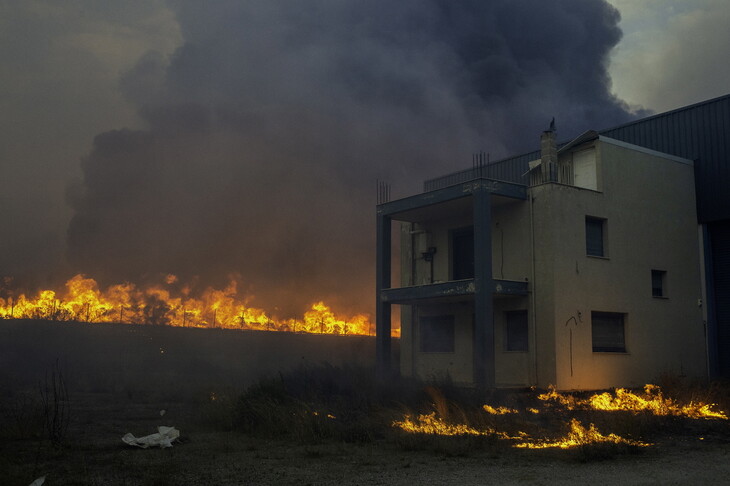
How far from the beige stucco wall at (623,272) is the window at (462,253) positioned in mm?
3806

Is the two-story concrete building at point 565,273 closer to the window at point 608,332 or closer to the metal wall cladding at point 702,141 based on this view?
the window at point 608,332

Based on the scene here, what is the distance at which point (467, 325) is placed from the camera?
25.3m

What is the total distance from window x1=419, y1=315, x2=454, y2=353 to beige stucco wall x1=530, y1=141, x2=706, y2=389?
5.20 metres

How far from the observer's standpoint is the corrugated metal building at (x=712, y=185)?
24.5 m

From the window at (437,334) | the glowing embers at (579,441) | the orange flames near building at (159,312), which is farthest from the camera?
the orange flames near building at (159,312)

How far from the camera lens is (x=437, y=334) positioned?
26781 millimetres

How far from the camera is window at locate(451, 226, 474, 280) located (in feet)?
84.2

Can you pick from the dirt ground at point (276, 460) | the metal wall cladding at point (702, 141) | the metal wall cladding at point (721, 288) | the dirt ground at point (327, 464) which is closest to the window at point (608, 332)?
the metal wall cladding at point (721, 288)

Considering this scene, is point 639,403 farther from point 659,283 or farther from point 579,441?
point 579,441

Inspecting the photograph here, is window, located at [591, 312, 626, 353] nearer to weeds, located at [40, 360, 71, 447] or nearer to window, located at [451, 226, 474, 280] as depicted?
window, located at [451, 226, 474, 280]

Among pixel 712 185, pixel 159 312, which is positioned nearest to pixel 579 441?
pixel 712 185

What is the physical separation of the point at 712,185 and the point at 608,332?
771 centimetres

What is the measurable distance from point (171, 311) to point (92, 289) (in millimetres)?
6582

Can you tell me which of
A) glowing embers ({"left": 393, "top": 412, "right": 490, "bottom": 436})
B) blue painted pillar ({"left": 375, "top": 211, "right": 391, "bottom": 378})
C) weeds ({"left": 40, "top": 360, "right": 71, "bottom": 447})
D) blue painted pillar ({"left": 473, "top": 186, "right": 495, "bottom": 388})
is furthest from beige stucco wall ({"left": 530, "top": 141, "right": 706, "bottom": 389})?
weeds ({"left": 40, "top": 360, "right": 71, "bottom": 447})
